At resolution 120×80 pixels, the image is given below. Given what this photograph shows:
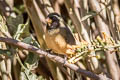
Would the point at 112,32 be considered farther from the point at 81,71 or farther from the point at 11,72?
the point at 11,72

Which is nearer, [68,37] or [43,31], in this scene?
[68,37]

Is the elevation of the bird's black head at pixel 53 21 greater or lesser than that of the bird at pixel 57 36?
greater

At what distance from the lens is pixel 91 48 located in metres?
0.84

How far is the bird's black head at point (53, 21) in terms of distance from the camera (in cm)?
146

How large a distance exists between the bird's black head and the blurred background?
51 mm

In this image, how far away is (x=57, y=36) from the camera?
1.43m

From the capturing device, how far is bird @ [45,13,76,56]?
138 cm

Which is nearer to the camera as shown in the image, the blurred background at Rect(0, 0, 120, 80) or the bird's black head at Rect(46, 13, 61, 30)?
the blurred background at Rect(0, 0, 120, 80)

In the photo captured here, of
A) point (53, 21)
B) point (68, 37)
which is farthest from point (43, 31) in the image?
point (68, 37)

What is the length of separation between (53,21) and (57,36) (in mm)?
111

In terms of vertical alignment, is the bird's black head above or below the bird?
above

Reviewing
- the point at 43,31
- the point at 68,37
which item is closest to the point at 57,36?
the point at 68,37

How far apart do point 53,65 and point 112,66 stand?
32 cm

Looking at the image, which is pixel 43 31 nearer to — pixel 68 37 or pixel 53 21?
pixel 53 21
